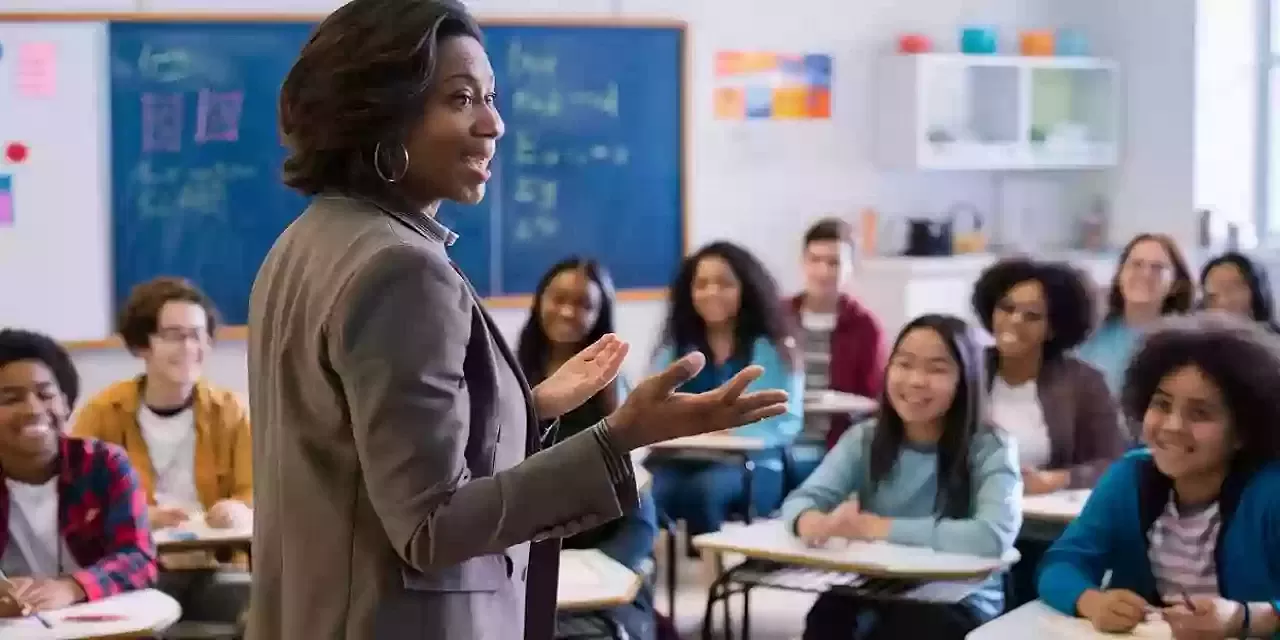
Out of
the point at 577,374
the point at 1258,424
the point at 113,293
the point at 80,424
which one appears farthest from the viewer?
the point at 113,293

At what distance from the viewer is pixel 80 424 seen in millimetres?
3928

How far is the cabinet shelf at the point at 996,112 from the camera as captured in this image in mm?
6789

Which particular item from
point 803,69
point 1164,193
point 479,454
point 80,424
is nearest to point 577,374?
point 479,454

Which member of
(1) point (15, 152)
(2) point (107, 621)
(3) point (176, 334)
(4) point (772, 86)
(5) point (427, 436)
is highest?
(4) point (772, 86)

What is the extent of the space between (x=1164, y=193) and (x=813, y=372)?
248 centimetres

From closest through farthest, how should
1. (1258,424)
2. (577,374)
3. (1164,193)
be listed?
(577,374) < (1258,424) < (1164,193)

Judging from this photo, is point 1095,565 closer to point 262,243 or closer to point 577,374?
point 577,374

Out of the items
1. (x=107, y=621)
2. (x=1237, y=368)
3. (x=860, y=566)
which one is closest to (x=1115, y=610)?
(x=1237, y=368)

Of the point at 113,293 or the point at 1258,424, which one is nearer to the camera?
the point at 1258,424

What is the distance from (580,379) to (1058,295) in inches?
116

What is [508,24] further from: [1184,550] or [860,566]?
[1184,550]

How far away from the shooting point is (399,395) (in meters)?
1.27

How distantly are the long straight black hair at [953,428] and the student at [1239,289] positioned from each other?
185 cm

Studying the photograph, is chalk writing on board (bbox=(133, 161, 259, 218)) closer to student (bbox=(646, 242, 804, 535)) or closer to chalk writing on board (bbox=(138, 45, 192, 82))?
chalk writing on board (bbox=(138, 45, 192, 82))
